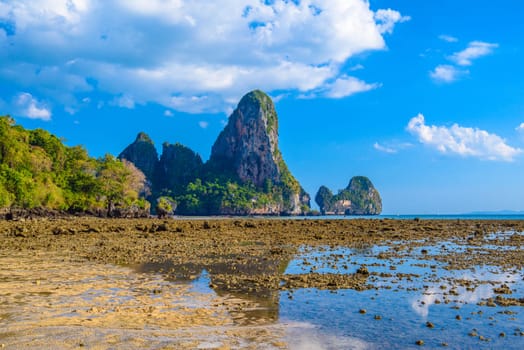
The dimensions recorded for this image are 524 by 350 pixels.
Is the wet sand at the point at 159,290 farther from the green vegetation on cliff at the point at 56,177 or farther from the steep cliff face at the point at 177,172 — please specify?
the steep cliff face at the point at 177,172

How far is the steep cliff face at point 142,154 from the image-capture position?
19050 centimetres

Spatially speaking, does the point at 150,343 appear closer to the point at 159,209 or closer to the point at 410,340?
the point at 410,340

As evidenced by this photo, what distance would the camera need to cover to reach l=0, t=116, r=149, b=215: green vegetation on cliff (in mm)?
50438

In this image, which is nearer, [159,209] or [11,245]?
[11,245]

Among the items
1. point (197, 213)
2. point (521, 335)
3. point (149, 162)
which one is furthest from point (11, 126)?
point (149, 162)

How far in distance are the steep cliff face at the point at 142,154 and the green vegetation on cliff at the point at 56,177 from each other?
115 m

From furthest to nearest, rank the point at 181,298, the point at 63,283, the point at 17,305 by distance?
the point at 63,283 < the point at 181,298 < the point at 17,305

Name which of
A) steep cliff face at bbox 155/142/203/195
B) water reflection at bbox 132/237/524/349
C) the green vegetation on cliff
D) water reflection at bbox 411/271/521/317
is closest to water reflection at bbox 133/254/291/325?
water reflection at bbox 132/237/524/349

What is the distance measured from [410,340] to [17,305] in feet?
25.8

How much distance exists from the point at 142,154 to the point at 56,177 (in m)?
131

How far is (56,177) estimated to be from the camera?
63875 mm

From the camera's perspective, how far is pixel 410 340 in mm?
6527

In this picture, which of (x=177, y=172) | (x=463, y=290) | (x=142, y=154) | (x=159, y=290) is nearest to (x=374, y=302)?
(x=463, y=290)

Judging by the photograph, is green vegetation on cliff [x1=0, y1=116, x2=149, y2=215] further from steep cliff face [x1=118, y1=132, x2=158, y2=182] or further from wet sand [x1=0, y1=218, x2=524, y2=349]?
steep cliff face [x1=118, y1=132, x2=158, y2=182]
